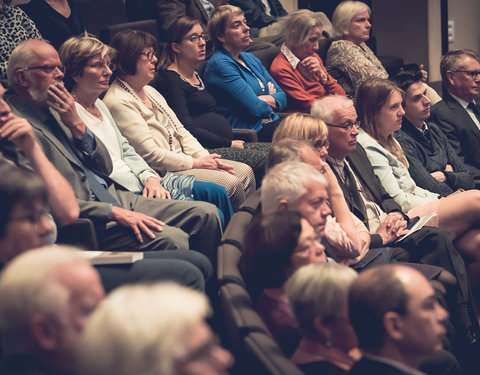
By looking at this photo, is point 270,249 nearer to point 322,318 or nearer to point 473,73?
point 322,318

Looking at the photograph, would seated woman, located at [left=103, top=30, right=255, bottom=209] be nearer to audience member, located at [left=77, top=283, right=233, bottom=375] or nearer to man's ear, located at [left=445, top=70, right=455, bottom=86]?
man's ear, located at [left=445, top=70, right=455, bottom=86]

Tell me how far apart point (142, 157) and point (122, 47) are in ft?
1.86

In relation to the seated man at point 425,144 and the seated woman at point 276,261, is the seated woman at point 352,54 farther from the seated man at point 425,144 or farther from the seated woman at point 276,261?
the seated woman at point 276,261

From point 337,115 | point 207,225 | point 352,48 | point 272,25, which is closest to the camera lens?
point 207,225

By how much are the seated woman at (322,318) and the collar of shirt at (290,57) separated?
3.28 m

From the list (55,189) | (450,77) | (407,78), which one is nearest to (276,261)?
(55,189)

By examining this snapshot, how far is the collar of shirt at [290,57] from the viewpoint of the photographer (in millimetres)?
5008

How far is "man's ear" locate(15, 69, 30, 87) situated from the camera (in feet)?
9.36

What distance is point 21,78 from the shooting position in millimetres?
2857

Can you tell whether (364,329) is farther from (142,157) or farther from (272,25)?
(272,25)

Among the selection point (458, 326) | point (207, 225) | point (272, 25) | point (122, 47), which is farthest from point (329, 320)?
point (272, 25)

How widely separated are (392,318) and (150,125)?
2203 mm

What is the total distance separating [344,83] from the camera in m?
5.39

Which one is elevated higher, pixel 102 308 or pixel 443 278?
pixel 102 308
